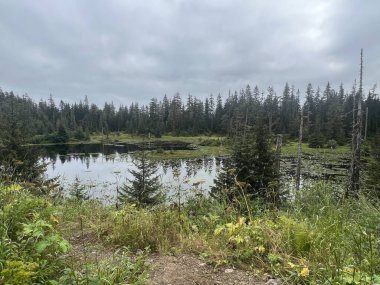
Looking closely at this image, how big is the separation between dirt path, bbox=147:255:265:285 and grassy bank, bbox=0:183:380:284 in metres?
0.13

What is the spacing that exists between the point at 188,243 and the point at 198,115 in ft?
324

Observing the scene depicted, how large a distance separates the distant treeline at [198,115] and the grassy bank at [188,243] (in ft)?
208

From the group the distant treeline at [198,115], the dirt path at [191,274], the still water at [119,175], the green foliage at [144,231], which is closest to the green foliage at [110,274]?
the dirt path at [191,274]

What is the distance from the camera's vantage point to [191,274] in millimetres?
3400

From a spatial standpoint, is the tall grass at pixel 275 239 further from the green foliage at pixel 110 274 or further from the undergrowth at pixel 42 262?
the green foliage at pixel 110 274

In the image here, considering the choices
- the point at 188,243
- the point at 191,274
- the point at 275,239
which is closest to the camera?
the point at 191,274

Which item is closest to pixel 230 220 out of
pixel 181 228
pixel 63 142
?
pixel 181 228

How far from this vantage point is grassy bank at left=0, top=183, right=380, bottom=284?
9.16 feet

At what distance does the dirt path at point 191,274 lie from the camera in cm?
325

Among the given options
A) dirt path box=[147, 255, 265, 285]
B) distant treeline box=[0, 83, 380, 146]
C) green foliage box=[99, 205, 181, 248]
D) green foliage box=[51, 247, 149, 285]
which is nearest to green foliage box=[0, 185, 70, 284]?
green foliage box=[51, 247, 149, 285]

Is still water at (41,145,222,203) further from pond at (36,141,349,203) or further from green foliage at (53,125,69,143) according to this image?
green foliage at (53,125,69,143)

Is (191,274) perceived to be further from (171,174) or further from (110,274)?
(171,174)

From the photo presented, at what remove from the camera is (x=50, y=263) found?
2996 millimetres

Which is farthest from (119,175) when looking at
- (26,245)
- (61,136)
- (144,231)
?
(61,136)
